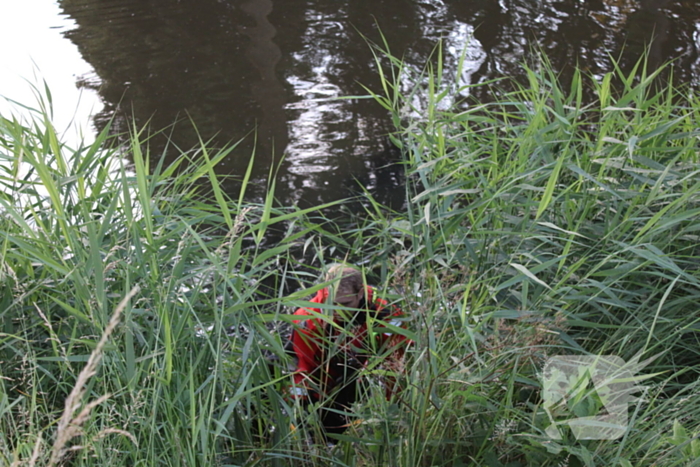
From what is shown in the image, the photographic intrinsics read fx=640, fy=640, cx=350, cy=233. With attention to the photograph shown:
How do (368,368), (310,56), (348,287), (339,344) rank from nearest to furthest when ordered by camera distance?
(368,368)
(339,344)
(348,287)
(310,56)

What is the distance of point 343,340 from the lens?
181cm

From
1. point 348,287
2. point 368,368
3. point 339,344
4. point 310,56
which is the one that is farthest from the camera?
point 310,56

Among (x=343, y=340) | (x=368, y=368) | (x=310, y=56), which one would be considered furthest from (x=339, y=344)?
(x=310, y=56)

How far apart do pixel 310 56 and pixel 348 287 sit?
419 centimetres

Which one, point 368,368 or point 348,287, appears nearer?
point 368,368

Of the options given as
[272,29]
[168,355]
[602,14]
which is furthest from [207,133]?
[602,14]

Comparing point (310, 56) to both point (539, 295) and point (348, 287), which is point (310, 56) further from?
point (539, 295)

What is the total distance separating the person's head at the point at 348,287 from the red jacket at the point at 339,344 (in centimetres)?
3

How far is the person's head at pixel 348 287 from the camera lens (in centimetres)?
183

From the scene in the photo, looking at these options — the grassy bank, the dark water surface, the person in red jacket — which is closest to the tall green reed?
the grassy bank

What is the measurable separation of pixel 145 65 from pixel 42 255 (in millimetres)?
4537

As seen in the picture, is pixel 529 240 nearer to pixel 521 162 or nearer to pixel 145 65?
pixel 521 162

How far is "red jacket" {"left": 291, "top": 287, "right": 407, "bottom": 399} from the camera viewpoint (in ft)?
5.43

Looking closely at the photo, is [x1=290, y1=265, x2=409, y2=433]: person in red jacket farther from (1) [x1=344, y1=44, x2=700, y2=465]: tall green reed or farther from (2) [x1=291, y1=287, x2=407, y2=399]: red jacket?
(1) [x1=344, y1=44, x2=700, y2=465]: tall green reed
